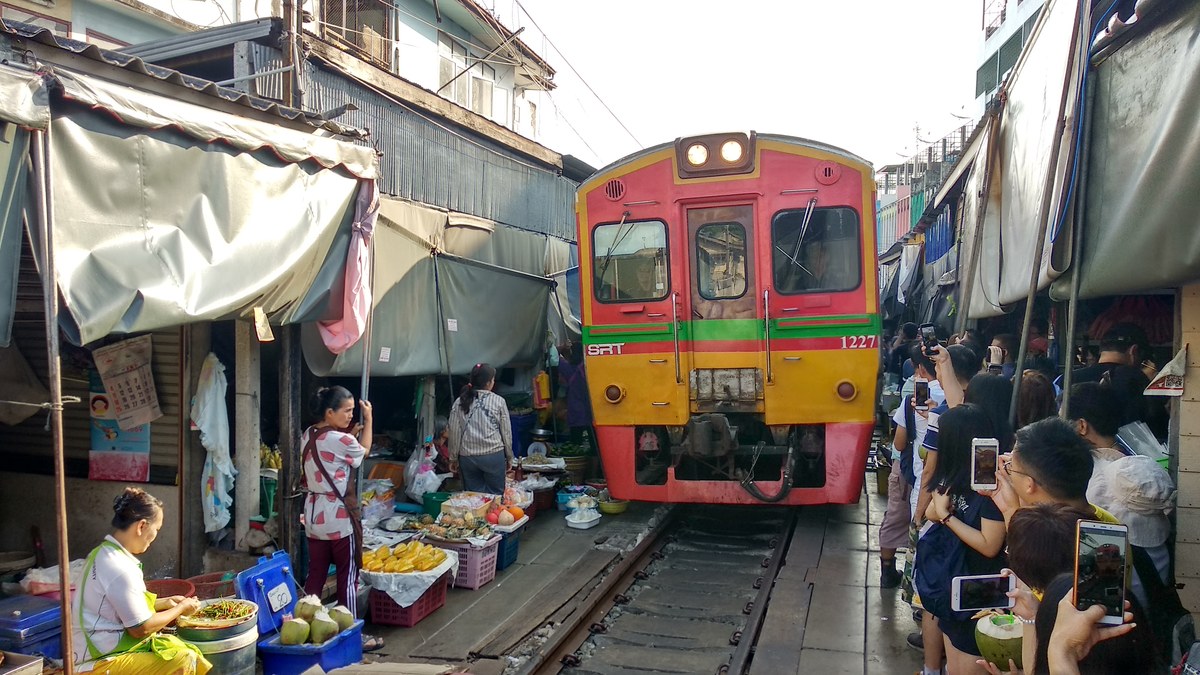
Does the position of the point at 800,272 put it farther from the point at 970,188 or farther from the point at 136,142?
the point at 136,142

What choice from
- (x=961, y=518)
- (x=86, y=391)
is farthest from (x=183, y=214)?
(x=961, y=518)

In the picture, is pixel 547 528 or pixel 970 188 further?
pixel 970 188

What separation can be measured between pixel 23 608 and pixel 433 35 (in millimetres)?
12163

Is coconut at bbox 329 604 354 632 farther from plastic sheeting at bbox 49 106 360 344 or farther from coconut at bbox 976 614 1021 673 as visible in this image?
coconut at bbox 976 614 1021 673

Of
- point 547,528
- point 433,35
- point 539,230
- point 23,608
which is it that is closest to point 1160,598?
point 23,608

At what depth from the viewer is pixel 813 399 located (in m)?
6.55

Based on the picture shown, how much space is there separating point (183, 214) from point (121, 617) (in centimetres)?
181

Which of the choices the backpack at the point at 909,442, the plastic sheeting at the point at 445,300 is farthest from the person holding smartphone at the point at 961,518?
the plastic sheeting at the point at 445,300

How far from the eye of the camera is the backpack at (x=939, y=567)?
3.40 meters

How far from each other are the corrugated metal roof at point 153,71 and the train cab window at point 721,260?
117 inches

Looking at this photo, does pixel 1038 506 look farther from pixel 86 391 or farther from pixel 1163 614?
pixel 86 391

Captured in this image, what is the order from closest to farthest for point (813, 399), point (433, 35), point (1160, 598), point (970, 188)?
point (1160, 598) → point (813, 399) → point (970, 188) → point (433, 35)

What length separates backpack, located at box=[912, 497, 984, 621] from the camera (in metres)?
3.40

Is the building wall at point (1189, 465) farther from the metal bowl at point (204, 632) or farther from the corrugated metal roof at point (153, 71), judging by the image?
the corrugated metal roof at point (153, 71)
